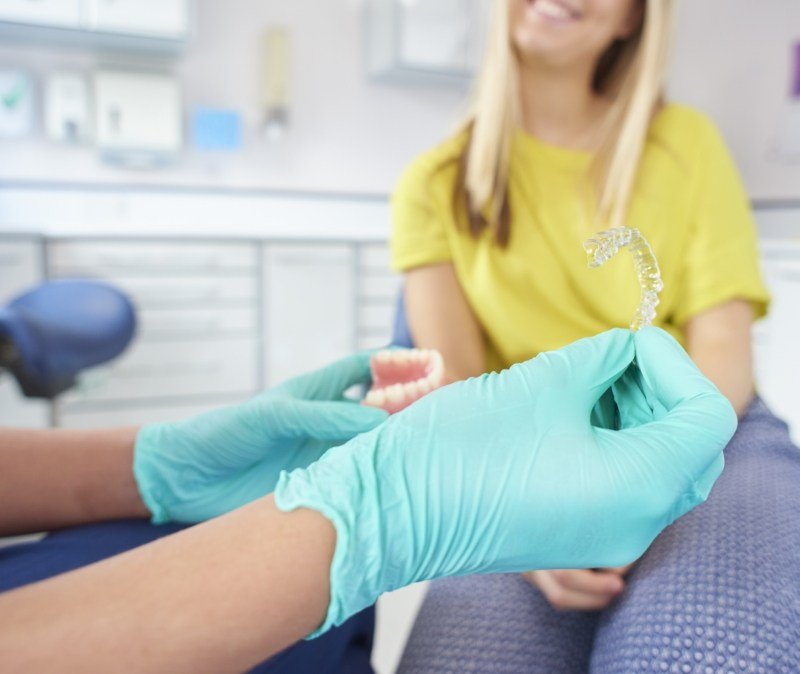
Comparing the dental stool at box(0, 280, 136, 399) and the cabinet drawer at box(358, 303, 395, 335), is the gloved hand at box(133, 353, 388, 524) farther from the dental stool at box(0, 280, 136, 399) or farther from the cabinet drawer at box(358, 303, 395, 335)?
the cabinet drawer at box(358, 303, 395, 335)

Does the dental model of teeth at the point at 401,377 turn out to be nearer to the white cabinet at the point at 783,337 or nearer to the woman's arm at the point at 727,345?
the woman's arm at the point at 727,345

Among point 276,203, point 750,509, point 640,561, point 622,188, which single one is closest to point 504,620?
point 640,561

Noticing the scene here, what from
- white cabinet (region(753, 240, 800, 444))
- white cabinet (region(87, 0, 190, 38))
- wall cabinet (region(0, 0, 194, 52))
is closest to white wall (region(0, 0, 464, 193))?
wall cabinet (region(0, 0, 194, 52))

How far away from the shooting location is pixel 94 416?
Answer: 7.73 feet

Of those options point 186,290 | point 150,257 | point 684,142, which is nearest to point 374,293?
point 186,290

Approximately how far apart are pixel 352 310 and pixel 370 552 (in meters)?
2.25

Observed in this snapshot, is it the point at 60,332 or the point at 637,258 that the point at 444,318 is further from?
the point at 60,332

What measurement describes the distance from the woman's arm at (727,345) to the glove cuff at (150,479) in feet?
2.04

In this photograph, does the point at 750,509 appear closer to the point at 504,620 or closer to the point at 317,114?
the point at 504,620

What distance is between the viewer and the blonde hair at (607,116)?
0.91 m

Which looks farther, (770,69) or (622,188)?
(770,69)

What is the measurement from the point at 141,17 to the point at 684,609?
257 centimetres

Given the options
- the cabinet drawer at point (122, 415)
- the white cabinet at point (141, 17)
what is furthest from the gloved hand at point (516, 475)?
the white cabinet at point (141, 17)

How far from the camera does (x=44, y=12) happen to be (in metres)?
2.29
